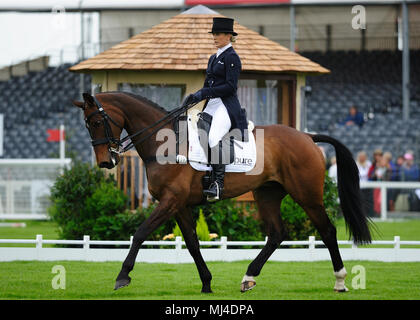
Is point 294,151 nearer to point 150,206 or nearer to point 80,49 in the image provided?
point 150,206

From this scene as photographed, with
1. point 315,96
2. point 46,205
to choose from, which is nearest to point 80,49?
point 315,96

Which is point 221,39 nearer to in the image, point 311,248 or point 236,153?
point 236,153

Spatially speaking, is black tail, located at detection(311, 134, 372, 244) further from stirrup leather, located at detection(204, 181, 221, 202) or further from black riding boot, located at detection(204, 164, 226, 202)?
stirrup leather, located at detection(204, 181, 221, 202)

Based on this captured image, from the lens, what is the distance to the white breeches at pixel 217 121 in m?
9.06

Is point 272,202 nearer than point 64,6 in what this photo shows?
Yes

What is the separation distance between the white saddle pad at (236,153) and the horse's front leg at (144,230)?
57cm

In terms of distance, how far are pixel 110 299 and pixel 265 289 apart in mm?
1886

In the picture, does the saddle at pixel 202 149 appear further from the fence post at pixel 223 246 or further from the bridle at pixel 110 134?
the fence post at pixel 223 246

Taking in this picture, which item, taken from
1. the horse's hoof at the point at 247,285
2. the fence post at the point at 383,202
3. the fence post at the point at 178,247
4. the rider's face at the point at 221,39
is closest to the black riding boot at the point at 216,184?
the horse's hoof at the point at 247,285

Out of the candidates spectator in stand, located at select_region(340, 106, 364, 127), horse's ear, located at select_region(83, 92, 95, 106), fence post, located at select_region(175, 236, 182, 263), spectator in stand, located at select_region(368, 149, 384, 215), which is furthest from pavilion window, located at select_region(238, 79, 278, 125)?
spectator in stand, located at select_region(340, 106, 364, 127)

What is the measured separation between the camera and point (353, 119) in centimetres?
2675

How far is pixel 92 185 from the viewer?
13.7 m

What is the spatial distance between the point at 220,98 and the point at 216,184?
0.99 metres
